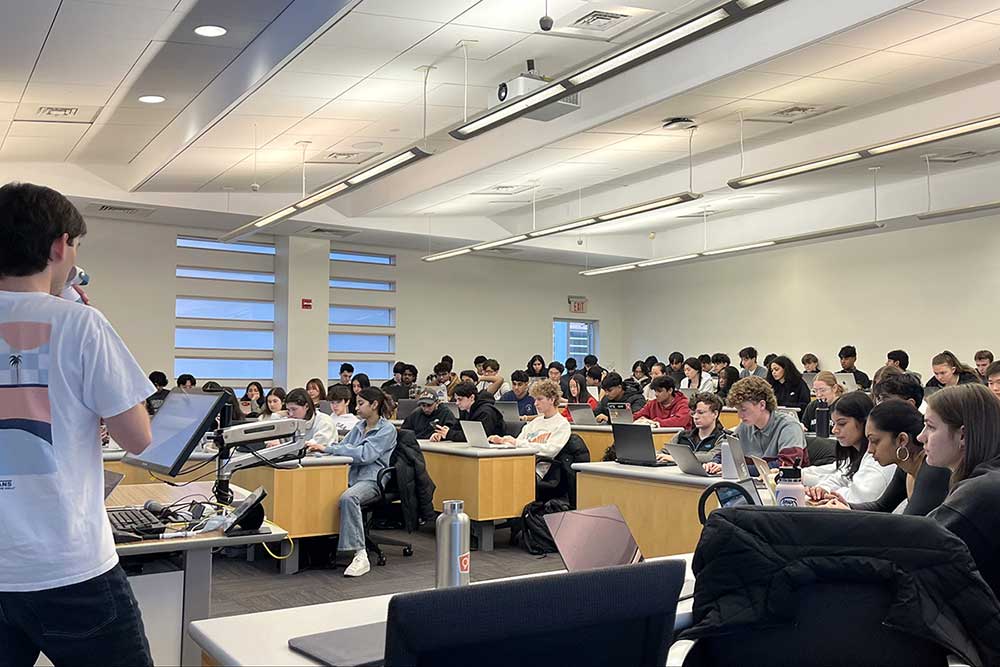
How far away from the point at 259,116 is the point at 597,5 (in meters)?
3.33

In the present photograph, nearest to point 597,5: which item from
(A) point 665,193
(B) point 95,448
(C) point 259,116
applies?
(C) point 259,116

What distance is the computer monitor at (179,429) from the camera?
272cm

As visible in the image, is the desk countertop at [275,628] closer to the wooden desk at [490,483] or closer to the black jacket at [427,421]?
the wooden desk at [490,483]

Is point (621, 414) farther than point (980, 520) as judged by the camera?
Yes

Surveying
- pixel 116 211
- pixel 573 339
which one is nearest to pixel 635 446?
pixel 116 211

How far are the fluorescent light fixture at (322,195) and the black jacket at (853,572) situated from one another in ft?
23.8

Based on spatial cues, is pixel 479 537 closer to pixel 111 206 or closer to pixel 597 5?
pixel 597 5

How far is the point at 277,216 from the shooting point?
990 centimetres

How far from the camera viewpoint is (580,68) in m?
5.41

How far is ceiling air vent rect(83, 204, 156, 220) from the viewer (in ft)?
36.9

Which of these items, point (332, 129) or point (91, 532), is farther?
point (332, 129)

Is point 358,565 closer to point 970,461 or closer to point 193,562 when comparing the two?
point 193,562

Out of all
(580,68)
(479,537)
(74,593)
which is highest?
(580,68)

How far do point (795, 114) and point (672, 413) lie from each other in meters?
2.97
